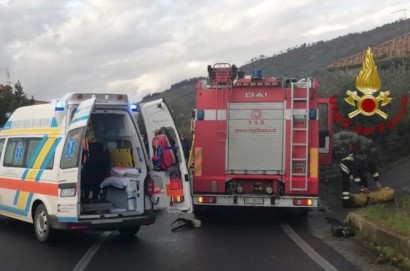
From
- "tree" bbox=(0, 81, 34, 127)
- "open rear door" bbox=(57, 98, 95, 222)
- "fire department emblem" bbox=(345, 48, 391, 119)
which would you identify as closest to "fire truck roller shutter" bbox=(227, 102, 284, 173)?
"open rear door" bbox=(57, 98, 95, 222)

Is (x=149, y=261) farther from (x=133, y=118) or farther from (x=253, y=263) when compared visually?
(x=133, y=118)

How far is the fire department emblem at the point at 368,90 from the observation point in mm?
14938

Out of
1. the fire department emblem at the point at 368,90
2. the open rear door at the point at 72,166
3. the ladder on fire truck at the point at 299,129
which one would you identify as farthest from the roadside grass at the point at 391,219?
the fire department emblem at the point at 368,90

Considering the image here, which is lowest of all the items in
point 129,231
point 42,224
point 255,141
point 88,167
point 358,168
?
point 129,231

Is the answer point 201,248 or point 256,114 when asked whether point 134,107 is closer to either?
point 201,248

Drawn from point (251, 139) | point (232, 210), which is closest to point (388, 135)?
point (232, 210)

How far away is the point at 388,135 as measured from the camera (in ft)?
59.2

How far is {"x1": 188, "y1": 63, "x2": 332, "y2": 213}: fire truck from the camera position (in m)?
11.1

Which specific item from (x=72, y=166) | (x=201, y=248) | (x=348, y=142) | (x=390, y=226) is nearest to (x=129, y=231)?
(x=201, y=248)

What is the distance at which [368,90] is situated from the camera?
1526cm

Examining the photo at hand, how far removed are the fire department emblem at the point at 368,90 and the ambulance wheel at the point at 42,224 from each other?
931cm

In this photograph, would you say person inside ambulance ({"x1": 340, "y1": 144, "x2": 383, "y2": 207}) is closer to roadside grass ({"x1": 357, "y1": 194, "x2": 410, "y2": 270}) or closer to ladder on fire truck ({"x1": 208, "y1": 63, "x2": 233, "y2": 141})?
roadside grass ({"x1": 357, "y1": 194, "x2": 410, "y2": 270})

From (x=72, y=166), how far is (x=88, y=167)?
1.39 metres

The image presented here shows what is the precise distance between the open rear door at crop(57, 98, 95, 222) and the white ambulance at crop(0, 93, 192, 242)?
0.01 m
